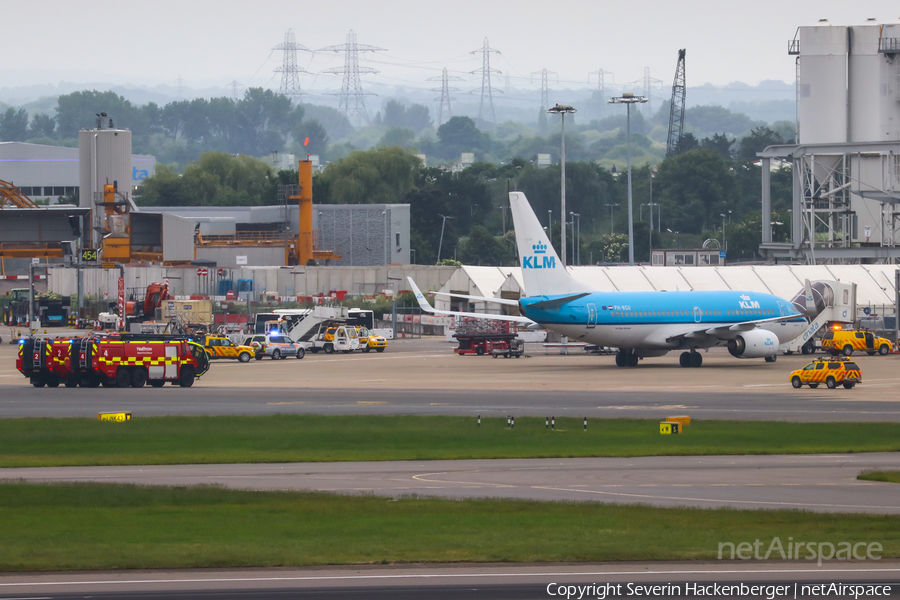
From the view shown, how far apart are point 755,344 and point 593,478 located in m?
45.5

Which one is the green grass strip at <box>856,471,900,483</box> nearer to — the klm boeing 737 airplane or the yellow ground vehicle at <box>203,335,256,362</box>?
the klm boeing 737 airplane

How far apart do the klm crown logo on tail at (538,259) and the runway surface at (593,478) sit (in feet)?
116

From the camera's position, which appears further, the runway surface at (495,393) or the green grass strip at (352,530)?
the runway surface at (495,393)

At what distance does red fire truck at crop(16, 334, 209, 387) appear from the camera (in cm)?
5488

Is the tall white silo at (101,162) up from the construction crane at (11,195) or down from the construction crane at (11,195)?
up

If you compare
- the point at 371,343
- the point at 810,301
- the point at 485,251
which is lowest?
the point at 371,343

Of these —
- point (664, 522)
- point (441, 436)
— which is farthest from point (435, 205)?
point (664, 522)

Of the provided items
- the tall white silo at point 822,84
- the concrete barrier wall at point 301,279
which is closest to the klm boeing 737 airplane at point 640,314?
the tall white silo at point 822,84

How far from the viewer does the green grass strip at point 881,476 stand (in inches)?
1078

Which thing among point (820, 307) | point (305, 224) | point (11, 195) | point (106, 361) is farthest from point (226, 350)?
point (11, 195)

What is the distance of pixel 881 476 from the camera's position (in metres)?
27.8

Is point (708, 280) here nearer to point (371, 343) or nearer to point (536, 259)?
point (371, 343)

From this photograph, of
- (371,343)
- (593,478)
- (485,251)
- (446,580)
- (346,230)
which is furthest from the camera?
(485,251)

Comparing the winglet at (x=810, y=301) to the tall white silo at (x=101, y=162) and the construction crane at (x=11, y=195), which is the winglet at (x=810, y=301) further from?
the construction crane at (x=11, y=195)
